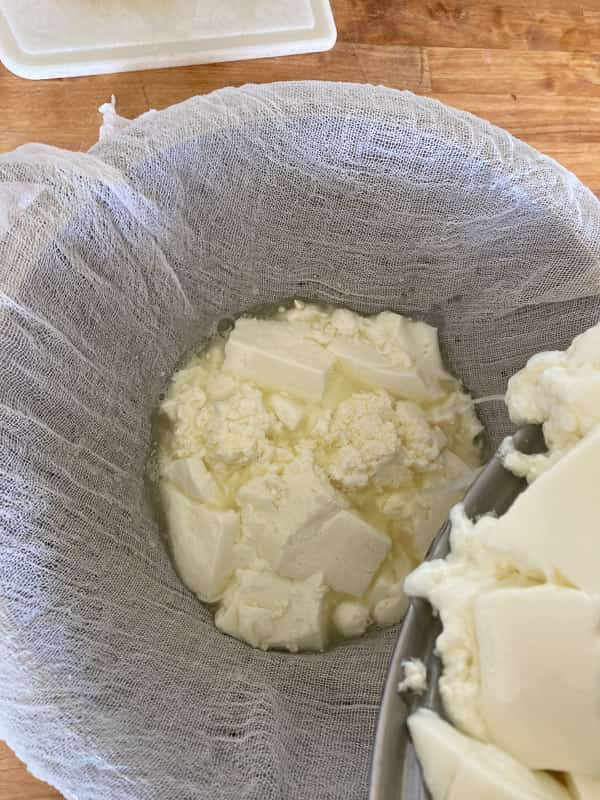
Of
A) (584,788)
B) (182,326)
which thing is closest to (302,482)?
(182,326)

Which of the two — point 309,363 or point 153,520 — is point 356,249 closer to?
point 309,363

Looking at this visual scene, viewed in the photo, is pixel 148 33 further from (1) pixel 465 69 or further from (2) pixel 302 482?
(2) pixel 302 482

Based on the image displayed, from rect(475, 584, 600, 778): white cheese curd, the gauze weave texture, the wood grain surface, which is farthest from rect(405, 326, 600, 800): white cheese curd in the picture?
the wood grain surface

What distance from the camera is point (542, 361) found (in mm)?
379

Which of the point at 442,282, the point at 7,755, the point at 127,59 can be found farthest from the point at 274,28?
the point at 7,755

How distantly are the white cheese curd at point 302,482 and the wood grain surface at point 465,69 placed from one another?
9.6 inches

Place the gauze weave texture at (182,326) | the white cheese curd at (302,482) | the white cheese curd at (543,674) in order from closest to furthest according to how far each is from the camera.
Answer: the white cheese curd at (543,674) < the gauze weave texture at (182,326) < the white cheese curd at (302,482)

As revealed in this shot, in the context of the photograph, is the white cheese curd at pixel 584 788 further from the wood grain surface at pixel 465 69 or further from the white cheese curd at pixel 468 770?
the wood grain surface at pixel 465 69

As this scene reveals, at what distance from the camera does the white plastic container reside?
0.61 m

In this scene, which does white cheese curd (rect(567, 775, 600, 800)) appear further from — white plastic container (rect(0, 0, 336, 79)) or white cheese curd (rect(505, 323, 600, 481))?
white plastic container (rect(0, 0, 336, 79))

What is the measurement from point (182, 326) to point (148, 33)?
27cm

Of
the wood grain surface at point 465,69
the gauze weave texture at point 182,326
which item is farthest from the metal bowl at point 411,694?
the wood grain surface at point 465,69

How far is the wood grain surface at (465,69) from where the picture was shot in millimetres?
629

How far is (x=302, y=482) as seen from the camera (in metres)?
0.54
